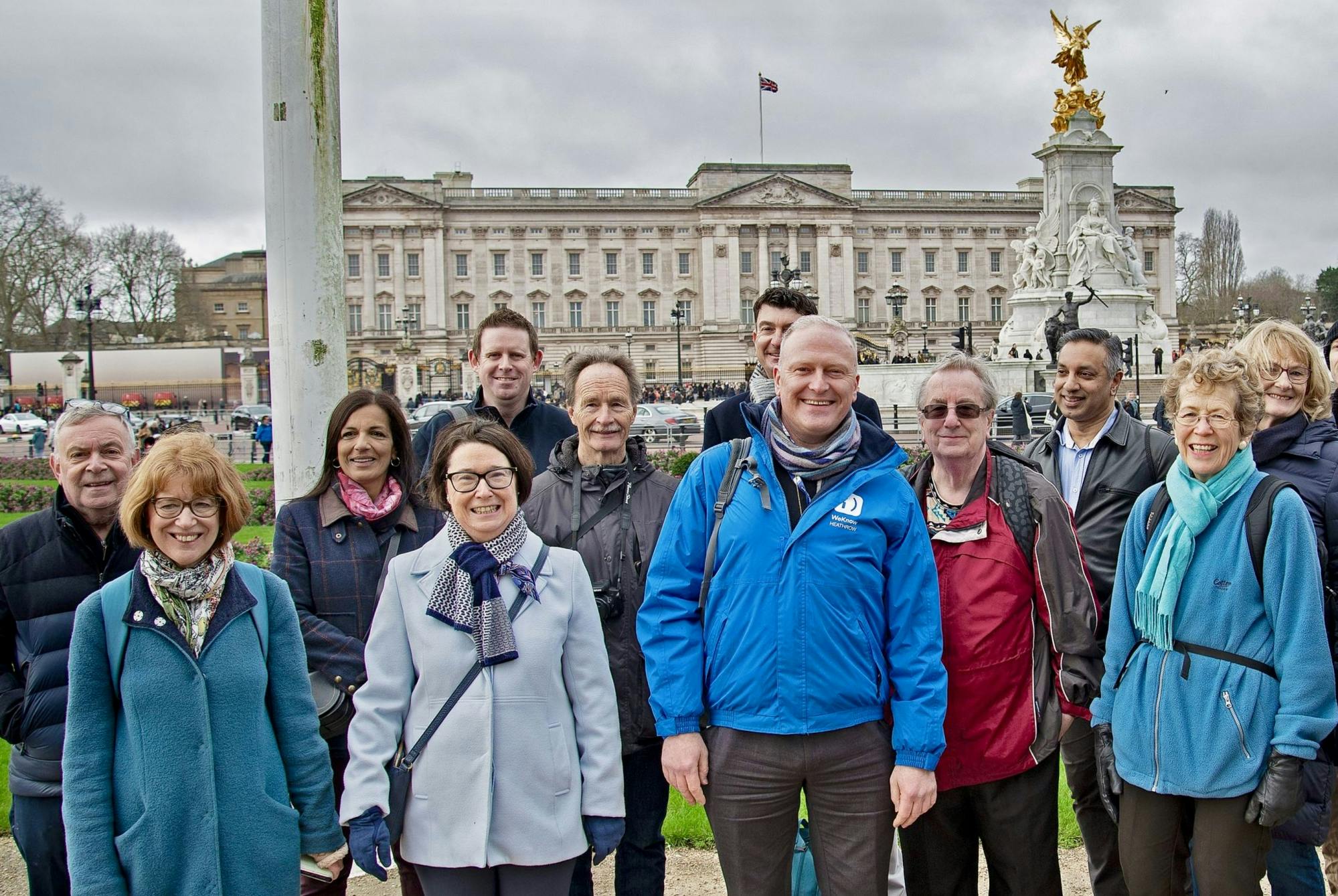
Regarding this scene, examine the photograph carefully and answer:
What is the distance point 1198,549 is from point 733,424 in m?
1.82

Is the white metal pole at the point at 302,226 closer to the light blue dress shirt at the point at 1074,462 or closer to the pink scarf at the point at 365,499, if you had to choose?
the pink scarf at the point at 365,499

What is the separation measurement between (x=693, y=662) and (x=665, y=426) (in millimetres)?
22935

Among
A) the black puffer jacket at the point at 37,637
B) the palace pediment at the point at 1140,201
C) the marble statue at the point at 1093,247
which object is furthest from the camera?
the palace pediment at the point at 1140,201

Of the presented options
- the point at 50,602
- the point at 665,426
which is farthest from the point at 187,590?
the point at 665,426

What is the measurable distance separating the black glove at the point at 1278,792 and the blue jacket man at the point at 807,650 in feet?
3.23

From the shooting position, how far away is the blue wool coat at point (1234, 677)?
2988 mm

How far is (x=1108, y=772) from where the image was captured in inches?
130

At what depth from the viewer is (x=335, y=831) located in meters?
3.01

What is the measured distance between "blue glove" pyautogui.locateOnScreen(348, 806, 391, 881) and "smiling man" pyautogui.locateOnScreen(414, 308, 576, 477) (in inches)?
73.8

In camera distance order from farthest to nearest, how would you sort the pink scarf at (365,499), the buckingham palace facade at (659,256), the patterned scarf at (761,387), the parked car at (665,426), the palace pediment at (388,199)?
1. the buckingham palace facade at (659,256)
2. the palace pediment at (388,199)
3. the parked car at (665,426)
4. the patterned scarf at (761,387)
5. the pink scarf at (365,499)

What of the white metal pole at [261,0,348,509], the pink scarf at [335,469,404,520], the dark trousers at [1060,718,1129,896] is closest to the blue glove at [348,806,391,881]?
the pink scarf at [335,469,404,520]

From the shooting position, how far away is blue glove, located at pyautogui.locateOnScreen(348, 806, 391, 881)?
2.67 meters

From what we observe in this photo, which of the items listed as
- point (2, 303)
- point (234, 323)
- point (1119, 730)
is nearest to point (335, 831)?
point (1119, 730)

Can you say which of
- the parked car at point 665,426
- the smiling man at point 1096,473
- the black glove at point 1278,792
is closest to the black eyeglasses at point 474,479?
the smiling man at point 1096,473
